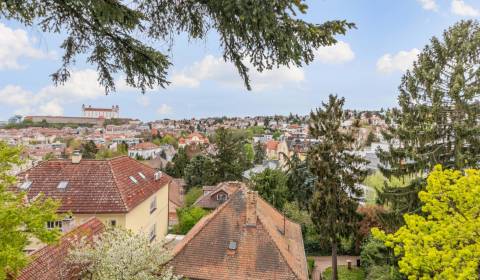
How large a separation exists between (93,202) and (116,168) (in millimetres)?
3012

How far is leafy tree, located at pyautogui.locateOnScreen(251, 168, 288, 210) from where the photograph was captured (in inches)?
1220

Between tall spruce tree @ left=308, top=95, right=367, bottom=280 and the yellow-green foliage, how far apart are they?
13.0 meters

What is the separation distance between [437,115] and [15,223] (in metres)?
17.3

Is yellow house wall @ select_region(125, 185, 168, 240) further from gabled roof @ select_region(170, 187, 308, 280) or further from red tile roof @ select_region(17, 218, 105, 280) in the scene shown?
red tile roof @ select_region(17, 218, 105, 280)

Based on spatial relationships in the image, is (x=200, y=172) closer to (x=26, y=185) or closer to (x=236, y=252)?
(x=26, y=185)

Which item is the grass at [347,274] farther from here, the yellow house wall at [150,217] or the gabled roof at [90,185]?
the gabled roof at [90,185]

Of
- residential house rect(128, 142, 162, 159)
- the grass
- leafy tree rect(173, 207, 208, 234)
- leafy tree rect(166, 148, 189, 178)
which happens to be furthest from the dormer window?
residential house rect(128, 142, 162, 159)

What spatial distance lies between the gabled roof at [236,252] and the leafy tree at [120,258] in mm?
3828

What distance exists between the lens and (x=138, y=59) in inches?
222

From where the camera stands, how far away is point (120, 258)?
986 centimetres

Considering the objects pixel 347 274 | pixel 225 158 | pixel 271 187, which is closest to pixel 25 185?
pixel 271 187

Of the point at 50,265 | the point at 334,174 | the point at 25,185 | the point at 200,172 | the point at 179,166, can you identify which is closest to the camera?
the point at 50,265

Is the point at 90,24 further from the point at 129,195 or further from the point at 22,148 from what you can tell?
the point at 129,195

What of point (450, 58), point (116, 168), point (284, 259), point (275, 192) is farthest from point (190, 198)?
point (450, 58)
